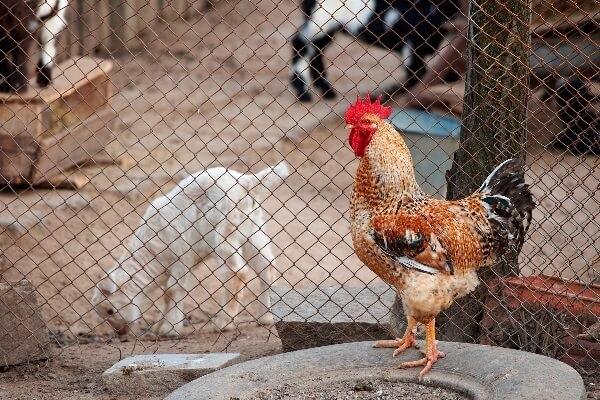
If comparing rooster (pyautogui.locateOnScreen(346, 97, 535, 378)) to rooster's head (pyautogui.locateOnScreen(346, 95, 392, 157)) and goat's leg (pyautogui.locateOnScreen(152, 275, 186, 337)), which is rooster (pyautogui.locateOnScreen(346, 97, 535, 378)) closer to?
rooster's head (pyautogui.locateOnScreen(346, 95, 392, 157))

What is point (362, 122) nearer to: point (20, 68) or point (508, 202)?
point (508, 202)

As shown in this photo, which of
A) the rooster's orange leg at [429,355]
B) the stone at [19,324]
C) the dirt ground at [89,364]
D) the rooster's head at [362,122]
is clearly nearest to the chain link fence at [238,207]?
the stone at [19,324]

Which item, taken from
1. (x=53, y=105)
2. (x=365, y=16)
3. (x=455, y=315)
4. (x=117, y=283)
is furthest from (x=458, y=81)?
(x=455, y=315)

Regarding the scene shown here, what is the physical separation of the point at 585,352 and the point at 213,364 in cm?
160

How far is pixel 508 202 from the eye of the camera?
380 cm

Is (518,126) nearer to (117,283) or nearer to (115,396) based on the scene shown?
(115,396)

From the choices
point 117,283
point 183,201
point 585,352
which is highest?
point 183,201

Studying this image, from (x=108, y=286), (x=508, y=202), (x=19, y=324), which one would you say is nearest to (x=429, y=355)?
(x=508, y=202)

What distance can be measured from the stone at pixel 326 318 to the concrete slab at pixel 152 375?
0.41 meters

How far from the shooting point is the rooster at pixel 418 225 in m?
3.70

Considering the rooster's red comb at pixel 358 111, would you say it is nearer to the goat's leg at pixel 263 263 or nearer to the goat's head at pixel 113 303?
the goat's leg at pixel 263 263

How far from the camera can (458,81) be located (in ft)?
31.9

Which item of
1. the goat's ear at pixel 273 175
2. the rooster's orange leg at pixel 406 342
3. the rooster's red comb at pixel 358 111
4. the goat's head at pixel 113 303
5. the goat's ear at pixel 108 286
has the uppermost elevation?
the rooster's red comb at pixel 358 111

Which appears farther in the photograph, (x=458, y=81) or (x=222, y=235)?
(x=458, y=81)
